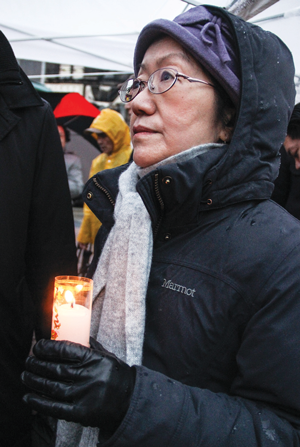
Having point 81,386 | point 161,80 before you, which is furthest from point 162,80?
point 81,386

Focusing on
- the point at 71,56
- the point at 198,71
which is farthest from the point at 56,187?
the point at 71,56

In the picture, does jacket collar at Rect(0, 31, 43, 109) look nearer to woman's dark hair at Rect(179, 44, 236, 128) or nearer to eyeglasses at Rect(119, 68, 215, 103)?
eyeglasses at Rect(119, 68, 215, 103)

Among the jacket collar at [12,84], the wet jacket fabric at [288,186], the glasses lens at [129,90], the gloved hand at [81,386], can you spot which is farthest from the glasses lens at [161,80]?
the wet jacket fabric at [288,186]

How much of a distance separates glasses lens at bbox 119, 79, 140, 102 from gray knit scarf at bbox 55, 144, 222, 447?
0.93 ft

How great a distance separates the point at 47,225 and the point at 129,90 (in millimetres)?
677

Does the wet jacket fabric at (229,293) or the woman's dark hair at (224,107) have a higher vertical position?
the woman's dark hair at (224,107)

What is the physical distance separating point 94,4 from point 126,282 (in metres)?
4.10

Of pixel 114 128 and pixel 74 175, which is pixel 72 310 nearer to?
pixel 114 128

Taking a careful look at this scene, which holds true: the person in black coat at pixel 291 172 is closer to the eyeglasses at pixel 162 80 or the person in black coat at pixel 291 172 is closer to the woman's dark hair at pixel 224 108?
the woman's dark hair at pixel 224 108

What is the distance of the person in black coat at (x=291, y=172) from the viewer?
3070mm

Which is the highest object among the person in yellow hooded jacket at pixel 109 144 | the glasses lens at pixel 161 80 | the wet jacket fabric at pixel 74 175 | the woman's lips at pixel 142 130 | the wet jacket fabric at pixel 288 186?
the glasses lens at pixel 161 80

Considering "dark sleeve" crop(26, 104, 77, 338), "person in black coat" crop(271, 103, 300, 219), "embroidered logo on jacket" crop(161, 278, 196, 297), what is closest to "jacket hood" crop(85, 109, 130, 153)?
"person in black coat" crop(271, 103, 300, 219)

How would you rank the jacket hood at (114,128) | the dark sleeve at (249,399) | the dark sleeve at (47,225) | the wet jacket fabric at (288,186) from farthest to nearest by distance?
the jacket hood at (114,128) → the wet jacket fabric at (288,186) → the dark sleeve at (47,225) → the dark sleeve at (249,399)

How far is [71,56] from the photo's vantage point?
5945mm
